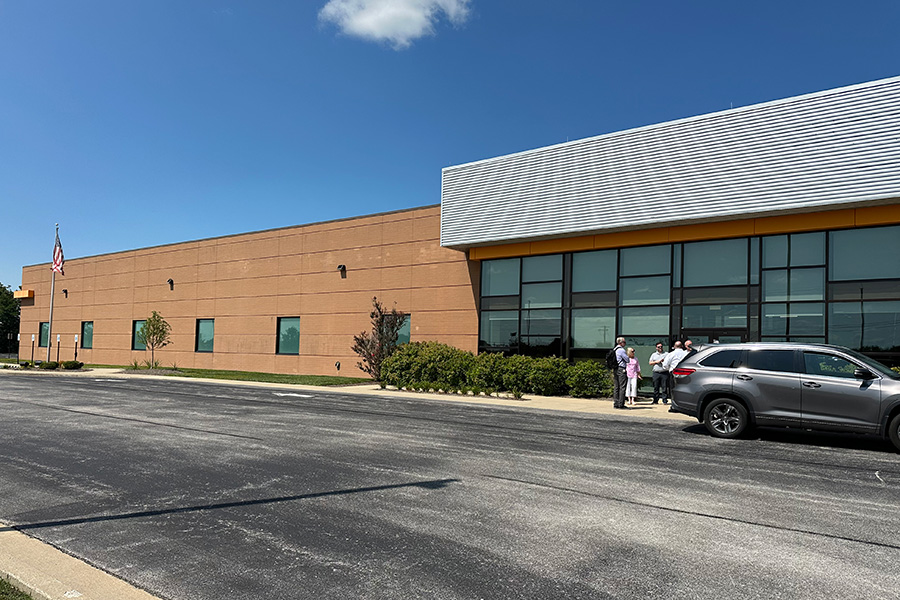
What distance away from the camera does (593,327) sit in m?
22.6

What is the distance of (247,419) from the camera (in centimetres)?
1402

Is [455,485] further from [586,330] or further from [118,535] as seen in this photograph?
[586,330]

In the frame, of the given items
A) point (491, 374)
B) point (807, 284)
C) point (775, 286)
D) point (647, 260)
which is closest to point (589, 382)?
point (491, 374)

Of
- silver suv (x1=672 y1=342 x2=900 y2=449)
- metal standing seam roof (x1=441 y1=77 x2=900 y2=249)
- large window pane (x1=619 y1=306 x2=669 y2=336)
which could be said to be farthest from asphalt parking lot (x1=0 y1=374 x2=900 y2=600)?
large window pane (x1=619 y1=306 x2=669 y2=336)

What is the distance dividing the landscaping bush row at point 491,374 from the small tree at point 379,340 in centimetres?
198

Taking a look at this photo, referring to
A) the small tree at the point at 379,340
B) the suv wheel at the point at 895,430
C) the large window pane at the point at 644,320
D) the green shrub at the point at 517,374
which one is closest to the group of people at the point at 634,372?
the large window pane at the point at 644,320

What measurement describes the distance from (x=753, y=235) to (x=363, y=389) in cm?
1353

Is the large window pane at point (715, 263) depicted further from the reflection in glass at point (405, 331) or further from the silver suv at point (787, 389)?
the reflection in glass at point (405, 331)

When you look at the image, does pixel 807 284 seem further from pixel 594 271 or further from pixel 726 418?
pixel 726 418

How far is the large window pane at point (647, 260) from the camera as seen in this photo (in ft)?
70.1

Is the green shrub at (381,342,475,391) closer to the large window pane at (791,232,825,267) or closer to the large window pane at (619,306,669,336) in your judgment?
the large window pane at (619,306,669,336)

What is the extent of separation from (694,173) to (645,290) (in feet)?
13.2

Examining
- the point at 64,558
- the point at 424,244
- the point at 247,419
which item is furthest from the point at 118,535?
the point at 424,244

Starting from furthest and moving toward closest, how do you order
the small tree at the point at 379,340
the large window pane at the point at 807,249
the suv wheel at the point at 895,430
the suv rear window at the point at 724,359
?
1. the small tree at the point at 379,340
2. the large window pane at the point at 807,249
3. the suv rear window at the point at 724,359
4. the suv wheel at the point at 895,430
